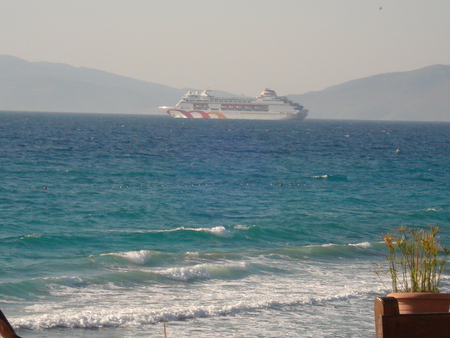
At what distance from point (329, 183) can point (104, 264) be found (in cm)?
1802

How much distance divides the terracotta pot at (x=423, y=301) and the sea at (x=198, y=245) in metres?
3.62

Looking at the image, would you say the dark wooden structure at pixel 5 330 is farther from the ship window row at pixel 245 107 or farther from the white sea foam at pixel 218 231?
the ship window row at pixel 245 107

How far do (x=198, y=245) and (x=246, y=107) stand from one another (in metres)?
133

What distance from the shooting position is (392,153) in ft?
159

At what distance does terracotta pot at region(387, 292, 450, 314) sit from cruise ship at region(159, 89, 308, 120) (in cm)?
14030

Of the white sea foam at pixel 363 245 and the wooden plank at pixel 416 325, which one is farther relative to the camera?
the white sea foam at pixel 363 245

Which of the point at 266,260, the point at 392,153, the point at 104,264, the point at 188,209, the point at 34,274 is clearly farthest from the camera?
the point at 392,153

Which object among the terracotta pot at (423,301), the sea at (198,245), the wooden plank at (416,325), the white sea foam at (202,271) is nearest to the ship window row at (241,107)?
the sea at (198,245)

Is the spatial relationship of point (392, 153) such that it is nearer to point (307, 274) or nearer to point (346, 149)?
point (346, 149)

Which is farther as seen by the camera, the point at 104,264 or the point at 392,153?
the point at 392,153

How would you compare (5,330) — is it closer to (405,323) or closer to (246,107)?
(405,323)

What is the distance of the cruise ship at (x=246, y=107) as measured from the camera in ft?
476

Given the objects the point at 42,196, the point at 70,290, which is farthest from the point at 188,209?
the point at 70,290

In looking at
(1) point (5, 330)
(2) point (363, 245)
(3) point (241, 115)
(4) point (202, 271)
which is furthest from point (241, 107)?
(1) point (5, 330)
